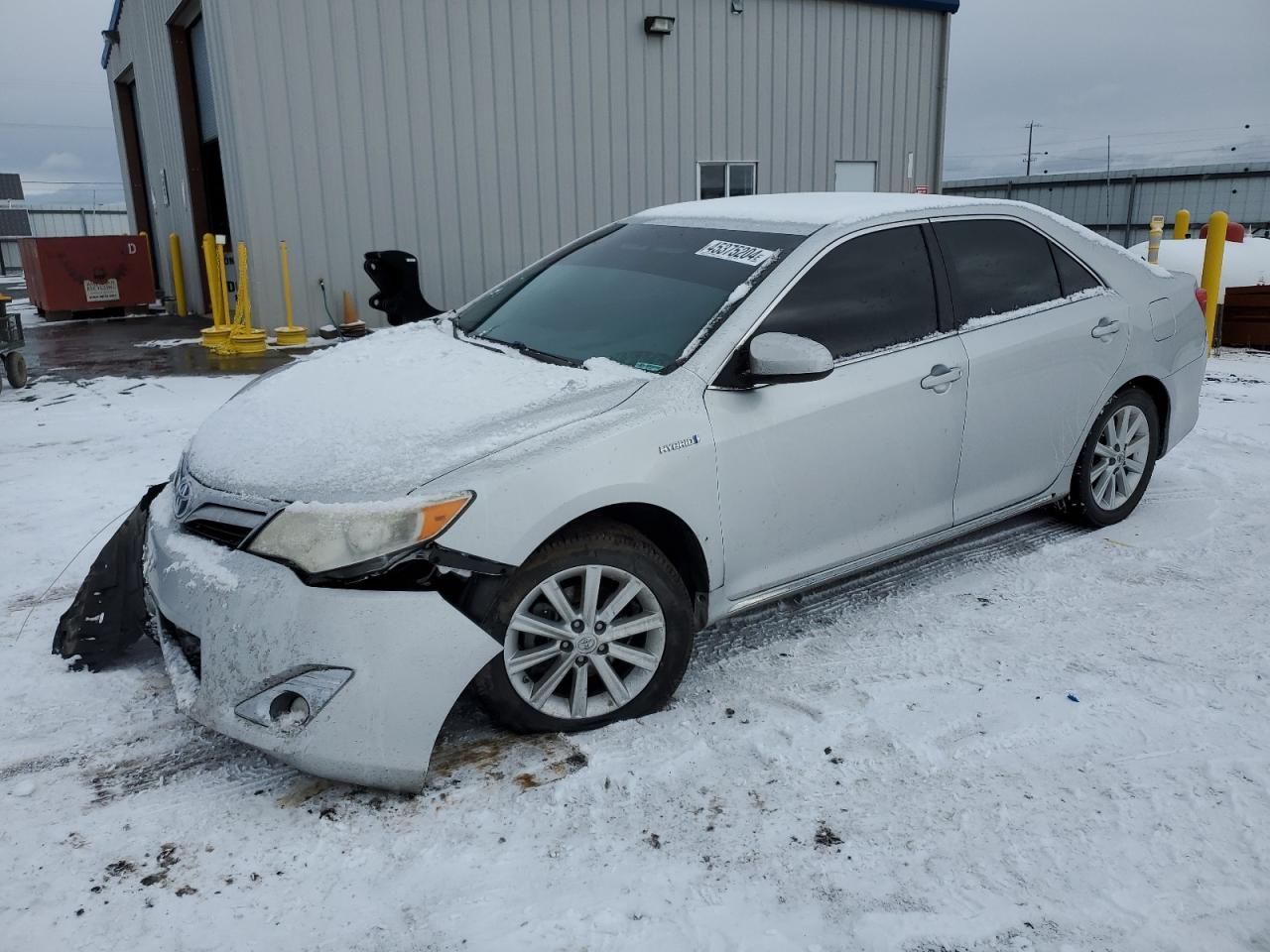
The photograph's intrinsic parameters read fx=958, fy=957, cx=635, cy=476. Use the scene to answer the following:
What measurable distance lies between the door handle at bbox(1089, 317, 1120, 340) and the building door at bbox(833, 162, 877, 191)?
1089cm

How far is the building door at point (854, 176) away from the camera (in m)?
14.6

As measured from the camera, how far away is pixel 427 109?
11.3 metres

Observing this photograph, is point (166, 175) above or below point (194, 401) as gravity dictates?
above

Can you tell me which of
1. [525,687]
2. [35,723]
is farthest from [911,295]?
[35,723]

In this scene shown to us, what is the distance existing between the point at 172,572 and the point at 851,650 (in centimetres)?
227

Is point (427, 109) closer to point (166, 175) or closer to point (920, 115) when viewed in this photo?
point (166, 175)

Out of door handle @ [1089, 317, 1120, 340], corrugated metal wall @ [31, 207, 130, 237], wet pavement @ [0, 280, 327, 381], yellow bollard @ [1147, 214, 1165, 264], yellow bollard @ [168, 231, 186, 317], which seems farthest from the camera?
corrugated metal wall @ [31, 207, 130, 237]

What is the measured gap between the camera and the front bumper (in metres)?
2.45

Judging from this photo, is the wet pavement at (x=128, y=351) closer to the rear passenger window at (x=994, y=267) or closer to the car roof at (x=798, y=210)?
the car roof at (x=798, y=210)

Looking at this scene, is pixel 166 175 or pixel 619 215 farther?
pixel 166 175

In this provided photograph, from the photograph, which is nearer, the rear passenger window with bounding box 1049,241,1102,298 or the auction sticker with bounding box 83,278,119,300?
the rear passenger window with bounding box 1049,241,1102,298

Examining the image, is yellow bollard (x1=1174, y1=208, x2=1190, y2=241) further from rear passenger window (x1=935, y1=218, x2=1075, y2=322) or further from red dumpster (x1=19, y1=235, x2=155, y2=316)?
red dumpster (x1=19, y1=235, x2=155, y2=316)

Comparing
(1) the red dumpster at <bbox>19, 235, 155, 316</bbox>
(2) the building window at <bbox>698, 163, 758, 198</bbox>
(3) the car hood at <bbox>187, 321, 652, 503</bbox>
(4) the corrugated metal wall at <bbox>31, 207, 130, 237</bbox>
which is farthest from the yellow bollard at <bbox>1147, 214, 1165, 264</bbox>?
(4) the corrugated metal wall at <bbox>31, 207, 130, 237</bbox>

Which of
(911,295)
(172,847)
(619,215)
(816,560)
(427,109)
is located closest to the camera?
(172,847)
